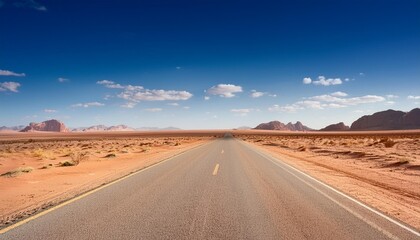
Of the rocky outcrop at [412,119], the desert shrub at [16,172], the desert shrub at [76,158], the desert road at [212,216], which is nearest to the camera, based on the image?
the desert road at [212,216]

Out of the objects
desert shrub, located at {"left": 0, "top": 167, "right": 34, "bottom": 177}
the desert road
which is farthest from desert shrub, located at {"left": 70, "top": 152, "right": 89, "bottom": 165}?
the desert road

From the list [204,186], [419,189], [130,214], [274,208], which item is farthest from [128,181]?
[419,189]

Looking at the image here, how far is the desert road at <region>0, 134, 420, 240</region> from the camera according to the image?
540 cm

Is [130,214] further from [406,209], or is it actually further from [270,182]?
[406,209]

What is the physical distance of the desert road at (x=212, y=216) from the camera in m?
5.40

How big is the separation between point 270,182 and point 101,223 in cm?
644

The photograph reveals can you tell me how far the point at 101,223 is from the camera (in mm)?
5957

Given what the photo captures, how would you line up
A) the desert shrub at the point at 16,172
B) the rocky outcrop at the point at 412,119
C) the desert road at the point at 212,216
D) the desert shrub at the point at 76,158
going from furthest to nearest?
the rocky outcrop at the point at 412,119
the desert shrub at the point at 76,158
the desert shrub at the point at 16,172
the desert road at the point at 212,216

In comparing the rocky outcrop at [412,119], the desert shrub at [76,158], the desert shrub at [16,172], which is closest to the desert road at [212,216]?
the desert shrub at [16,172]

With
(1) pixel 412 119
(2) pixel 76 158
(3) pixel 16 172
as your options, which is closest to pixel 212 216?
(3) pixel 16 172

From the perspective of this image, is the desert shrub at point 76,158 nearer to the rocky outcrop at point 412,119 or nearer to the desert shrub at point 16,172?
the desert shrub at point 16,172

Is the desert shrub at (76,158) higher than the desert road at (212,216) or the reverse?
higher

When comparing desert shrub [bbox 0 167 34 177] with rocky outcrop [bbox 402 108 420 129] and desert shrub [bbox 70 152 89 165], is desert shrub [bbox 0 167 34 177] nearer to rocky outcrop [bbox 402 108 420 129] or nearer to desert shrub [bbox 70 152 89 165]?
desert shrub [bbox 70 152 89 165]

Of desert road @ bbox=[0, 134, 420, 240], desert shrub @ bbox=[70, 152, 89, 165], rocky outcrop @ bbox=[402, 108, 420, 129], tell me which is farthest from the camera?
rocky outcrop @ bbox=[402, 108, 420, 129]
